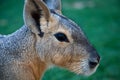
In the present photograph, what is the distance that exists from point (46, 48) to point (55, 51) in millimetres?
112

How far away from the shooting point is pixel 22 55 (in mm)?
5422

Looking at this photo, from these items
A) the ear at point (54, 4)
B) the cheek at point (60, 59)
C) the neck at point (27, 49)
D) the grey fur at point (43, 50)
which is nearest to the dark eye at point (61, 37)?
the grey fur at point (43, 50)

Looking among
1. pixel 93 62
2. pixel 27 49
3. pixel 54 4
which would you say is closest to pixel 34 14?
pixel 27 49

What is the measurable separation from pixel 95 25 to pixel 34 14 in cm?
917

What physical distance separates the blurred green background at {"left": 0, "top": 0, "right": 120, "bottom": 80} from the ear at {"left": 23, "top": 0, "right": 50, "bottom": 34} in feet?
11.2

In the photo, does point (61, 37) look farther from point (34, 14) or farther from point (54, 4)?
point (54, 4)

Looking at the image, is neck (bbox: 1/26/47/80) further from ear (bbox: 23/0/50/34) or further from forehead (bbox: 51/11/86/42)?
forehead (bbox: 51/11/86/42)

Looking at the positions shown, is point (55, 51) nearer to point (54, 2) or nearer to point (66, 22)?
point (66, 22)

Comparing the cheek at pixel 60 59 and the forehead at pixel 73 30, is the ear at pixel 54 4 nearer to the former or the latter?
the forehead at pixel 73 30

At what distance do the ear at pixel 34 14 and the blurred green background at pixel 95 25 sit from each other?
3.41 metres

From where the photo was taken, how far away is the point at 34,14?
5.35 metres

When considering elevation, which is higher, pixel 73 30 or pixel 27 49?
pixel 73 30

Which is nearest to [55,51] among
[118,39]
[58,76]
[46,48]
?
[46,48]

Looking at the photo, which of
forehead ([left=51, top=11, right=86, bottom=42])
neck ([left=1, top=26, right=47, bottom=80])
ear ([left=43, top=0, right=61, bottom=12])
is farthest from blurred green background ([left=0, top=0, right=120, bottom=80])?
forehead ([left=51, top=11, right=86, bottom=42])
